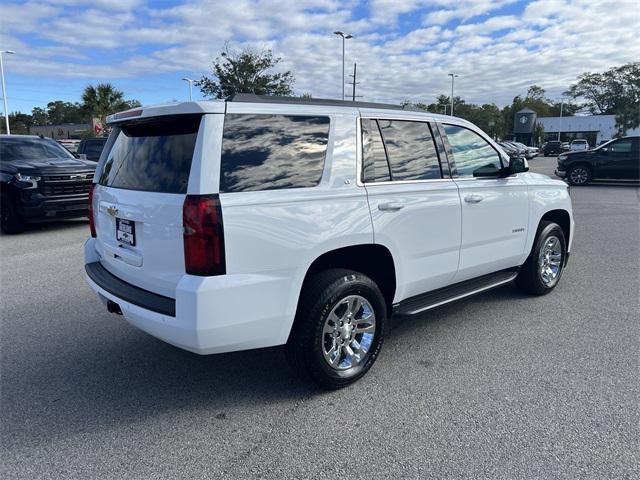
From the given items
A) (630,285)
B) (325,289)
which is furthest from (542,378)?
(630,285)

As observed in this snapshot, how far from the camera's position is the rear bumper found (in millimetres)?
2713

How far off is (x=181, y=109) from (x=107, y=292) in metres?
1.40

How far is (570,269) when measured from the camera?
6449mm

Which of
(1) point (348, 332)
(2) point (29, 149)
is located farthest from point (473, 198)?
(2) point (29, 149)

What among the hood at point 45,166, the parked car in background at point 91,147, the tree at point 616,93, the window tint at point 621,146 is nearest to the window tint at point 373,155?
the hood at point 45,166

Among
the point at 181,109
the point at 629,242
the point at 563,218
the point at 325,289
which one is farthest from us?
the point at 629,242

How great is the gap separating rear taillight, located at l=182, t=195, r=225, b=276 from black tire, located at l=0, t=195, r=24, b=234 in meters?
7.85

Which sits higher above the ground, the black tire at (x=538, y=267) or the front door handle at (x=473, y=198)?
the front door handle at (x=473, y=198)

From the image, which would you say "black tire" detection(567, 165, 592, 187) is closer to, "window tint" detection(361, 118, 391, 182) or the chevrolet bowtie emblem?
"window tint" detection(361, 118, 391, 182)

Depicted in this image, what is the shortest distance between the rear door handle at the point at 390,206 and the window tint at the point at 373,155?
19 cm

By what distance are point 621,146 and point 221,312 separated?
733 inches

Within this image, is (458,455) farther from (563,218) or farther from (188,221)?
(563,218)

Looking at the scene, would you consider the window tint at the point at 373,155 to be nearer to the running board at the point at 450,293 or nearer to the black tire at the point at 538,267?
the running board at the point at 450,293

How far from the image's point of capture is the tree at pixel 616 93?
265 feet
